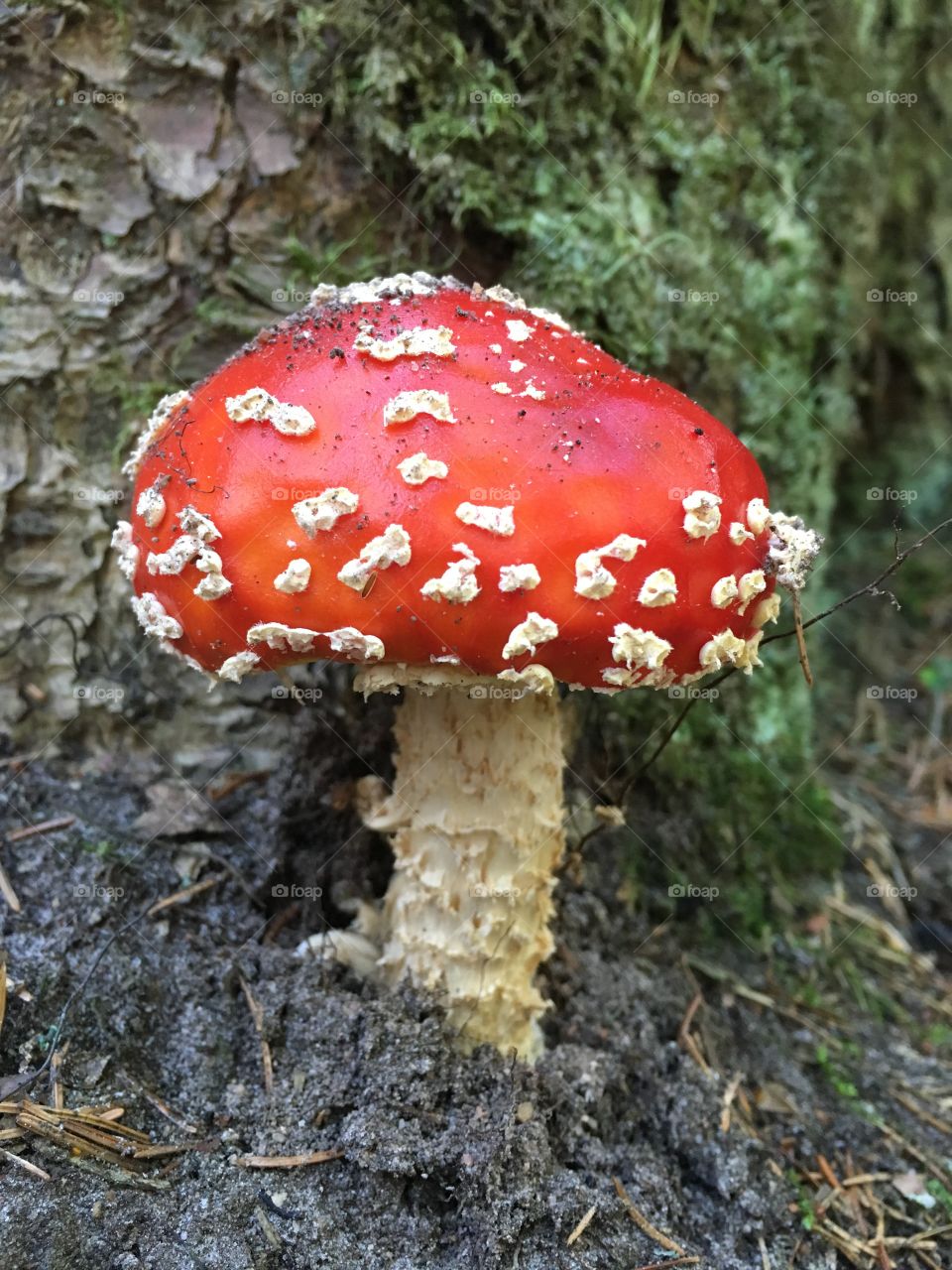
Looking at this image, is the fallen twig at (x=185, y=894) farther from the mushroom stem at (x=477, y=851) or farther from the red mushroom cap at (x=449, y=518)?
the red mushroom cap at (x=449, y=518)

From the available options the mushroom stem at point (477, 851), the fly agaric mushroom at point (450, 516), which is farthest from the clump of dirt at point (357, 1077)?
the fly agaric mushroom at point (450, 516)

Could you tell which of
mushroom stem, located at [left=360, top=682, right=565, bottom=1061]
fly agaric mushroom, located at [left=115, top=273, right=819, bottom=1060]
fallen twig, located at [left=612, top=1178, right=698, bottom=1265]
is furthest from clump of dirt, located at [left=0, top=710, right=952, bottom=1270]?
fly agaric mushroom, located at [left=115, top=273, right=819, bottom=1060]

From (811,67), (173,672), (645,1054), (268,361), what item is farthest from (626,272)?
(645,1054)

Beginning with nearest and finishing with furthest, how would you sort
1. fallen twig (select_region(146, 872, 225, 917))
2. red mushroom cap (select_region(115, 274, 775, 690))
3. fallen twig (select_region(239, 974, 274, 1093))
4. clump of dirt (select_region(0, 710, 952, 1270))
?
red mushroom cap (select_region(115, 274, 775, 690)), clump of dirt (select_region(0, 710, 952, 1270)), fallen twig (select_region(239, 974, 274, 1093)), fallen twig (select_region(146, 872, 225, 917))

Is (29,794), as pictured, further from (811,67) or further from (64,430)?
(811,67)

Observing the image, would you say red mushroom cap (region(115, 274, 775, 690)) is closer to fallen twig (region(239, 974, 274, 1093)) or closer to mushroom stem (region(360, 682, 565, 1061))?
mushroom stem (region(360, 682, 565, 1061))

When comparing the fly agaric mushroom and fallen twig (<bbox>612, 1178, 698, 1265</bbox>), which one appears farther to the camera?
fallen twig (<bbox>612, 1178, 698, 1265</bbox>)

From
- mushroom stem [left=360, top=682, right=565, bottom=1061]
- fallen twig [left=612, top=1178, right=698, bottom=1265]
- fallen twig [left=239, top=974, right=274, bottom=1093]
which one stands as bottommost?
fallen twig [left=612, top=1178, right=698, bottom=1265]
